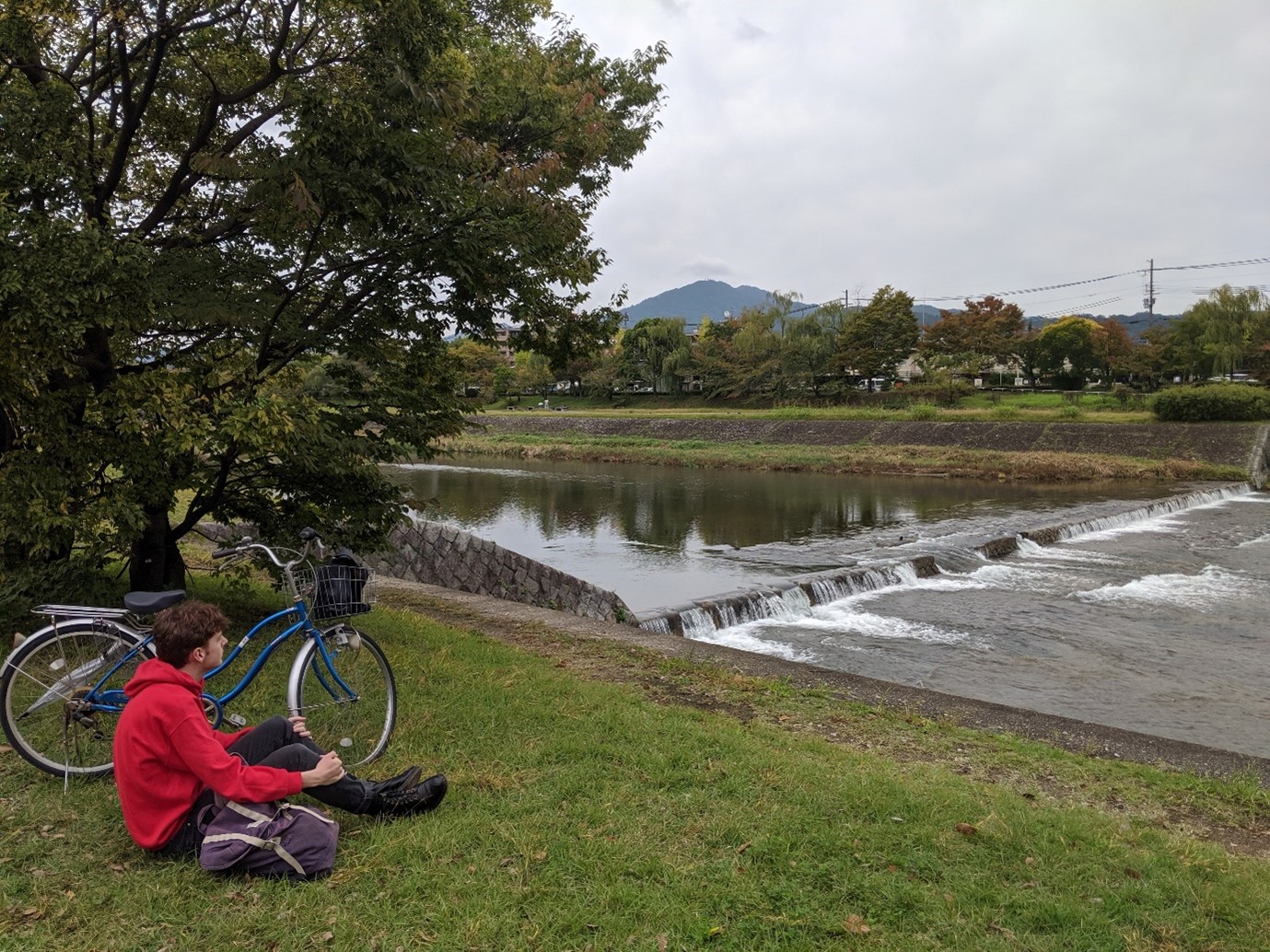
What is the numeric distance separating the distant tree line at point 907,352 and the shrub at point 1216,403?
9692 mm

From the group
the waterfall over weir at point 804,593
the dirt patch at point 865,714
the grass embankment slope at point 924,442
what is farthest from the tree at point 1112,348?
the dirt patch at point 865,714

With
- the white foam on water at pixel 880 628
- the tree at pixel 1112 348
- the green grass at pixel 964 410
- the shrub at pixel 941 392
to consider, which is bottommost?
the white foam on water at pixel 880 628

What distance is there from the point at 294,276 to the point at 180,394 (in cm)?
117

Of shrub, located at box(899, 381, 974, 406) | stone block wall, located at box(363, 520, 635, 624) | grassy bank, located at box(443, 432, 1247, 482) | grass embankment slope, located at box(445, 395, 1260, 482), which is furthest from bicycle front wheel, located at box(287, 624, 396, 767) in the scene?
→ shrub, located at box(899, 381, 974, 406)

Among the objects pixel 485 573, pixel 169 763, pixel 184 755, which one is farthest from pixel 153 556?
pixel 485 573

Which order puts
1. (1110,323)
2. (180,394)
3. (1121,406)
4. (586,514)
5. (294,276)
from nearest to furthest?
(180,394), (294,276), (586,514), (1121,406), (1110,323)

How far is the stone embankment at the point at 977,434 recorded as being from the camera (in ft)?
108

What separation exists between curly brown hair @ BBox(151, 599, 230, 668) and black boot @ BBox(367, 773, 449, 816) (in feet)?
3.37

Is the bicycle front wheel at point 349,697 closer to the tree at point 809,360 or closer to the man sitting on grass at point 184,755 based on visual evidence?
the man sitting on grass at point 184,755

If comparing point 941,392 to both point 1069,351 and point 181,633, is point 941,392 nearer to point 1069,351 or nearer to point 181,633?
point 1069,351

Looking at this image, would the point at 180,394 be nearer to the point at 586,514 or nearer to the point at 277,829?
the point at 277,829

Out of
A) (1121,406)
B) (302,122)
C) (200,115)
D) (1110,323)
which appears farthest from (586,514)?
(1110,323)

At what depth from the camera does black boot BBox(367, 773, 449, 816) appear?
364 centimetres

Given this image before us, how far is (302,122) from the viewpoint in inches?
201
